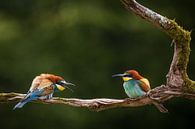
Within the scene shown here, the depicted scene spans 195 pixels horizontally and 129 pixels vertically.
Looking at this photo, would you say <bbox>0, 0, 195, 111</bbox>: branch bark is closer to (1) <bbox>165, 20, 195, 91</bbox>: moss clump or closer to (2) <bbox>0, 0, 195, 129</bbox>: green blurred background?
(1) <bbox>165, 20, 195, 91</bbox>: moss clump

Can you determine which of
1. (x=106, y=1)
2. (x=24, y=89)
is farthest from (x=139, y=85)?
(x=106, y=1)

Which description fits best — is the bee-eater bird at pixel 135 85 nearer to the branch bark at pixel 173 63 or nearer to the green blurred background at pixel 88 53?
the branch bark at pixel 173 63

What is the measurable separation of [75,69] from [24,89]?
0.77m

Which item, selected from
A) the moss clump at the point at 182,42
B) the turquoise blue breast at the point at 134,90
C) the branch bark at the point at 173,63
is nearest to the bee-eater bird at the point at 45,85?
the turquoise blue breast at the point at 134,90

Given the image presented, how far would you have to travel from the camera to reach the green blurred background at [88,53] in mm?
9992

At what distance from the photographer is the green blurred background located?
9992 millimetres

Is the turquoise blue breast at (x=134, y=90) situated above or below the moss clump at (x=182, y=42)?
below

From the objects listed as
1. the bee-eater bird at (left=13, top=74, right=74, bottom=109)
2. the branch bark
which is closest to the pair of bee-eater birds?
the bee-eater bird at (left=13, top=74, right=74, bottom=109)

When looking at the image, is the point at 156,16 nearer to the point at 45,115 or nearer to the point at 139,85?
the point at 139,85

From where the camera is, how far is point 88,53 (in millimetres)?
10195

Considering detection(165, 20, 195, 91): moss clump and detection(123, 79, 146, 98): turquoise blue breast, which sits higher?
detection(165, 20, 195, 91): moss clump

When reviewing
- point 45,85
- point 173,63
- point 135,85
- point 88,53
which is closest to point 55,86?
point 45,85

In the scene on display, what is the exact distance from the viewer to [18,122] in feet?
34.2

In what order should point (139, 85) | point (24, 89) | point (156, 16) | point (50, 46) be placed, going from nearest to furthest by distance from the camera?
1. point (156, 16)
2. point (139, 85)
3. point (24, 89)
4. point (50, 46)
